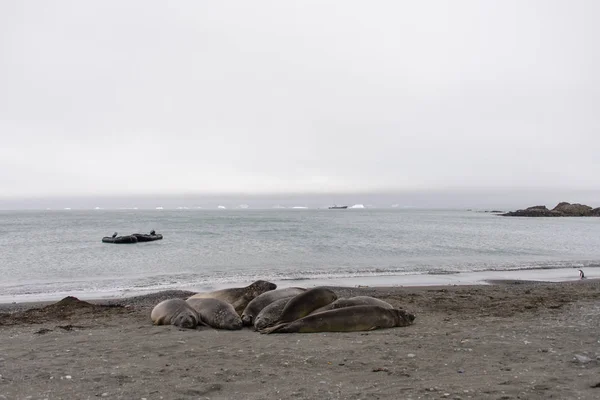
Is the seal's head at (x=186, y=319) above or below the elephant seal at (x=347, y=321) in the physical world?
below

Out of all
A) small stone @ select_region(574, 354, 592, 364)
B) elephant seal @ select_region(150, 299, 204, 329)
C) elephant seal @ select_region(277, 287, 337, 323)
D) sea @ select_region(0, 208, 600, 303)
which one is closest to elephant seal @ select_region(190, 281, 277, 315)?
elephant seal @ select_region(150, 299, 204, 329)

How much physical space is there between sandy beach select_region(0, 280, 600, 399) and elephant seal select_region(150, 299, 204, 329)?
235 mm

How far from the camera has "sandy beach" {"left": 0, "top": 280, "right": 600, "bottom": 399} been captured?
194 inches

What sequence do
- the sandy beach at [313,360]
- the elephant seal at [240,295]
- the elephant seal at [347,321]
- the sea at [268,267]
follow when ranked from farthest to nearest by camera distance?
the sea at [268,267] → the elephant seal at [240,295] → the elephant seal at [347,321] → the sandy beach at [313,360]

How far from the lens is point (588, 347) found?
6398 mm

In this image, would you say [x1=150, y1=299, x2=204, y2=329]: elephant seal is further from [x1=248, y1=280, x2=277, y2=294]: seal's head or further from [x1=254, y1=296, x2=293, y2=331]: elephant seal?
[x1=248, y1=280, x2=277, y2=294]: seal's head

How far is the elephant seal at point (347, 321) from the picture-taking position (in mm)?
8203

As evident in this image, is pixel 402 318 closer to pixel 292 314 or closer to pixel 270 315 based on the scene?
pixel 292 314

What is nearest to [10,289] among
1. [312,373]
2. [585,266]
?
[312,373]

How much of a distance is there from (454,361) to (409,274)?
14.5 m

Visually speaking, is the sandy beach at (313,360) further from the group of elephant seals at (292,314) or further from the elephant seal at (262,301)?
the elephant seal at (262,301)

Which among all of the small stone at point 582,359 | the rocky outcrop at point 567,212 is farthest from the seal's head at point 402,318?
the rocky outcrop at point 567,212

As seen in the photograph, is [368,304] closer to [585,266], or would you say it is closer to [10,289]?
[10,289]

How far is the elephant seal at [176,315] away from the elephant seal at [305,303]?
6.04 feet
